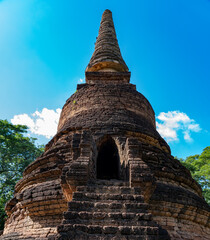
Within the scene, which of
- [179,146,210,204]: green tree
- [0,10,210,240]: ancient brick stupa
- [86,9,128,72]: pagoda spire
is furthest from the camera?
[179,146,210,204]: green tree

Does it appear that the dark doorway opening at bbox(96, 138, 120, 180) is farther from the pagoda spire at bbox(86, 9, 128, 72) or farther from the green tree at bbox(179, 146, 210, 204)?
the green tree at bbox(179, 146, 210, 204)

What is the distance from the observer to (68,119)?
702 centimetres

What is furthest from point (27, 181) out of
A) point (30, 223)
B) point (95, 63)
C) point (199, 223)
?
point (95, 63)

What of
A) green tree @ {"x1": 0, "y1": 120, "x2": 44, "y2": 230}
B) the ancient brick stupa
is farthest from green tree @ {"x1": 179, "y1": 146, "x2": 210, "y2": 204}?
green tree @ {"x1": 0, "y1": 120, "x2": 44, "y2": 230}

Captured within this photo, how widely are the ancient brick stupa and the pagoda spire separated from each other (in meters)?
2.97

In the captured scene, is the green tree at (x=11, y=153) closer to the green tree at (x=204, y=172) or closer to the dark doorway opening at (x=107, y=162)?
the dark doorway opening at (x=107, y=162)

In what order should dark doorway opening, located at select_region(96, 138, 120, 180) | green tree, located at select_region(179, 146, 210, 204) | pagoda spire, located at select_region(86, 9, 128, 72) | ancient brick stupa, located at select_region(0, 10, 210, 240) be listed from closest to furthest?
1. ancient brick stupa, located at select_region(0, 10, 210, 240)
2. dark doorway opening, located at select_region(96, 138, 120, 180)
3. pagoda spire, located at select_region(86, 9, 128, 72)
4. green tree, located at select_region(179, 146, 210, 204)

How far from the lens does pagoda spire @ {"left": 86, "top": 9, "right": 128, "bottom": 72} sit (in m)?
10.2

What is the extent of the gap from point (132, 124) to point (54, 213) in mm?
3128

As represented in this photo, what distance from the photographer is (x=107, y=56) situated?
1055 cm

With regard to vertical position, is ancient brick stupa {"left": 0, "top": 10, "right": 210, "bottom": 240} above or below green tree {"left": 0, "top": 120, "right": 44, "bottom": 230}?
below

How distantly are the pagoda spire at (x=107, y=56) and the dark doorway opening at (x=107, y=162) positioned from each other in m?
5.43

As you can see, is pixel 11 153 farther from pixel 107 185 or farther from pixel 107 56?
pixel 107 185

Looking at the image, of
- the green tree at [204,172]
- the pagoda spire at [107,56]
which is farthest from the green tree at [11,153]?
the green tree at [204,172]
